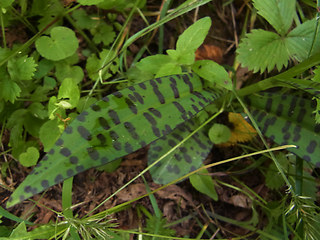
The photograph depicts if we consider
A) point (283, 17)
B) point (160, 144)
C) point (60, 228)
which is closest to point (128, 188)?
point (160, 144)

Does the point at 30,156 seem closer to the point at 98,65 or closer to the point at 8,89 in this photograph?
the point at 8,89

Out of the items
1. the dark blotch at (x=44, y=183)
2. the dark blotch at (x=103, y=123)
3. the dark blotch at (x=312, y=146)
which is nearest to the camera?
the dark blotch at (x=44, y=183)

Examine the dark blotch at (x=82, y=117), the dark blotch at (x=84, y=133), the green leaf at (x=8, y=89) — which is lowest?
the dark blotch at (x=84, y=133)

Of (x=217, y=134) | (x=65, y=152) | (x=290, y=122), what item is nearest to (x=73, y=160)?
(x=65, y=152)

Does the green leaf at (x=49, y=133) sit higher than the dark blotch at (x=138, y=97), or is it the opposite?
the dark blotch at (x=138, y=97)

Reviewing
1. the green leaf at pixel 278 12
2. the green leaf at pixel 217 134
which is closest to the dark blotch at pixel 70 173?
the green leaf at pixel 217 134

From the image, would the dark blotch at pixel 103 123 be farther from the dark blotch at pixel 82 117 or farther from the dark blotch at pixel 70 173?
the dark blotch at pixel 70 173

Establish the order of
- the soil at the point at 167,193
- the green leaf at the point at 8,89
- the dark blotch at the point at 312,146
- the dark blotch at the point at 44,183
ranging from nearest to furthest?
the dark blotch at the point at 44,183, the dark blotch at the point at 312,146, the green leaf at the point at 8,89, the soil at the point at 167,193

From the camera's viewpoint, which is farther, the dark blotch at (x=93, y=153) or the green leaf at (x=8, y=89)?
the green leaf at (x=8, y=89)
